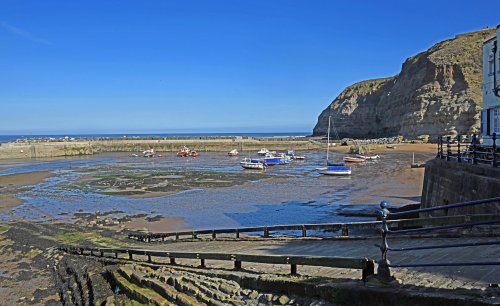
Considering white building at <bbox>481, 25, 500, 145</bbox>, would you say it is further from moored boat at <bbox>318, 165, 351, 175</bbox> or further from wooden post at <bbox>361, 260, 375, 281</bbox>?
moored boat at <bbox>318, 165, 351, 175</bbox>

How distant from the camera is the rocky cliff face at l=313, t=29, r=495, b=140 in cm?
8606

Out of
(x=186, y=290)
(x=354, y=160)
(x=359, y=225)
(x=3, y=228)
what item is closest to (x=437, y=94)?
(x=354, y=160)

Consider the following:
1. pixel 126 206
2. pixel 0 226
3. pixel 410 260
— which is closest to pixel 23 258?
pixel 0 226

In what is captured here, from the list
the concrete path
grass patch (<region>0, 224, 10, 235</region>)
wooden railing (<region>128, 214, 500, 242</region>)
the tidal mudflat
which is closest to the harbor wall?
the tidal mudflat

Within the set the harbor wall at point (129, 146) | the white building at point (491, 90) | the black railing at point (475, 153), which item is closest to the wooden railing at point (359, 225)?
the black railing at point (475, 153)

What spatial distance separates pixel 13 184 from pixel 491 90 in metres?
47.0

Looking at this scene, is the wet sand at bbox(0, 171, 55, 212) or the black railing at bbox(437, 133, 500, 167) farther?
the wet sand at bbox(0, 171, 55, 212)

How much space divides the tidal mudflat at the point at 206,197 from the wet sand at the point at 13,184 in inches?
21.4

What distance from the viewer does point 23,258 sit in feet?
58.1

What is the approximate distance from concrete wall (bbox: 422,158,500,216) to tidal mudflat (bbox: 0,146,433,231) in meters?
7.07

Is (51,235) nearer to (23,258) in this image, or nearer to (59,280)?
(23,258)

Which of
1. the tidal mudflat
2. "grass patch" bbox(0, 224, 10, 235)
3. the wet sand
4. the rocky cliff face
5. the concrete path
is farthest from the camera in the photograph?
the rocky cliff face

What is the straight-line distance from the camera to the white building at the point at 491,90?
18.5 meters

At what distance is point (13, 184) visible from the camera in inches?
1845
